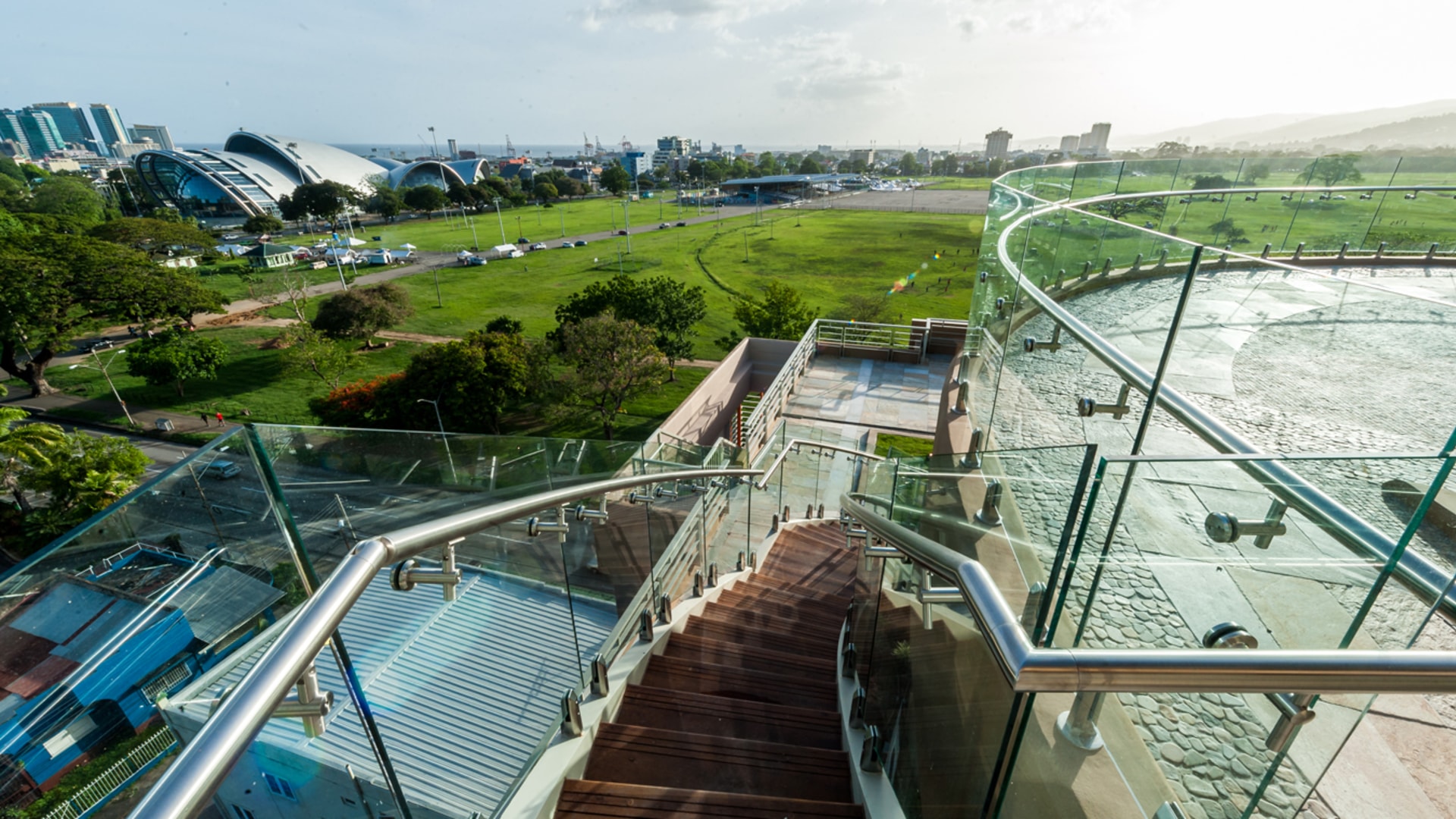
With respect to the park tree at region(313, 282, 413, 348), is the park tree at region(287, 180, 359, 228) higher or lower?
higher

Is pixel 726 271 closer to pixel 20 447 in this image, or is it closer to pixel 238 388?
pixel 238 388

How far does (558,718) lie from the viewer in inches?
120

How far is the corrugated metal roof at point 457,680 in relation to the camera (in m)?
1.84

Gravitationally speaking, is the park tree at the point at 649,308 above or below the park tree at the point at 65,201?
below

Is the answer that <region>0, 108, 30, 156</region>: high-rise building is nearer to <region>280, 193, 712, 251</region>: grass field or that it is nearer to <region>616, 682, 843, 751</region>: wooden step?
<region>280, 193, 712, 251</region>: grass field

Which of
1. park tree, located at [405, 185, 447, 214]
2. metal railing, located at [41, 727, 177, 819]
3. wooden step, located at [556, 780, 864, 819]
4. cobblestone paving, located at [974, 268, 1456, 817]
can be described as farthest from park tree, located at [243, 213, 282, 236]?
metal railing, located at [41, 727, 177, 819]

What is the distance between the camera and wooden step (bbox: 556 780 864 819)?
107 inches

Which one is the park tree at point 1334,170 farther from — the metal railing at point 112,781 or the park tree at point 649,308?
the park tree at point 649,308

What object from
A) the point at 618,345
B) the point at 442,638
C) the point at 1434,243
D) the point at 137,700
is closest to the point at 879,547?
the point at 442,638

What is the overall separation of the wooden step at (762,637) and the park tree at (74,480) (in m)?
15.8

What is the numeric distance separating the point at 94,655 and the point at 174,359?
27.8 m

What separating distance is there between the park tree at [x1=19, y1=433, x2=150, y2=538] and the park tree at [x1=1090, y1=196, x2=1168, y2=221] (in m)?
19.1

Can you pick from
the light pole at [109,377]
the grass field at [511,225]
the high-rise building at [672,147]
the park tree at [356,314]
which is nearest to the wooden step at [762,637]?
the light pole at [109,377]

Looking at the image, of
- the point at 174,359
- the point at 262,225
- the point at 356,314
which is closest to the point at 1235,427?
the point at 174,359
